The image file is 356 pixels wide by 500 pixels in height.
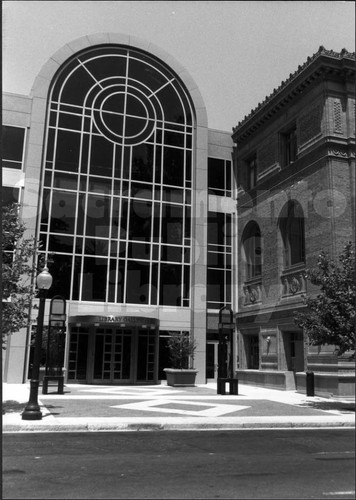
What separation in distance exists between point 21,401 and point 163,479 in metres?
11.7

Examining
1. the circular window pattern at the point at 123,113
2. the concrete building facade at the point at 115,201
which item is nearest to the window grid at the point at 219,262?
the concrete building facade at the point at 115,201

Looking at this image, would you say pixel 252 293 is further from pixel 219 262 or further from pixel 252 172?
pixel 252 172

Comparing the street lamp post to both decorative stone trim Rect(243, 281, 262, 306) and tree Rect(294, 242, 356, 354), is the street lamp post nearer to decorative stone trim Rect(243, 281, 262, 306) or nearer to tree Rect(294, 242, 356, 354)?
tree Rect(294, 242, 356, 354)

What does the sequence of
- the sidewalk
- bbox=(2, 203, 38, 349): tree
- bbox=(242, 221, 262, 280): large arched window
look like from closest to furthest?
1. the sidewalk
2. bbox=(2, 203, 38, 349): tree
3. bbox=(242, 221, 262, 280): large arched window

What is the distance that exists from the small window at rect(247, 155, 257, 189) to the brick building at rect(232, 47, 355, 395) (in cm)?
6

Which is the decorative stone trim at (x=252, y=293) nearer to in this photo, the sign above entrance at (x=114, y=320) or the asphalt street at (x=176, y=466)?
the sign above entrance at (x=114, y=320)

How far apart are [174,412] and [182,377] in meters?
10.9

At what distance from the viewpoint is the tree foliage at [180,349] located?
25625 mm

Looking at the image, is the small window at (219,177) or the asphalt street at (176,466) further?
the small window at (219,177)

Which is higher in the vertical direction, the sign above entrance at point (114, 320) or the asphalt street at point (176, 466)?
the sign above entrance at point (114, 320)

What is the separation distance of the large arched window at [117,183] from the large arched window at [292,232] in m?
6.14

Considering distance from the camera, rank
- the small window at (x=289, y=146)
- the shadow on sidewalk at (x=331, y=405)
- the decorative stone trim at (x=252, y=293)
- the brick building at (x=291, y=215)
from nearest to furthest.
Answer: the shadow on sidewalk at (x=331, y=405) → the brick building at (x=291, y=215) → the small window at (x=289, y=146) → the decorative stone trim at (x=252, y=293)

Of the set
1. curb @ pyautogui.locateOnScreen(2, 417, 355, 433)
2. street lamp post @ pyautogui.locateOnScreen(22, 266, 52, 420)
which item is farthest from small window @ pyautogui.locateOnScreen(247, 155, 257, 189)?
street lamp post @ pyautogui.locateOnScreen(22, 266, 52, 420)

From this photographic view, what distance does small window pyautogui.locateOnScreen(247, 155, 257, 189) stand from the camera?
100 ft
